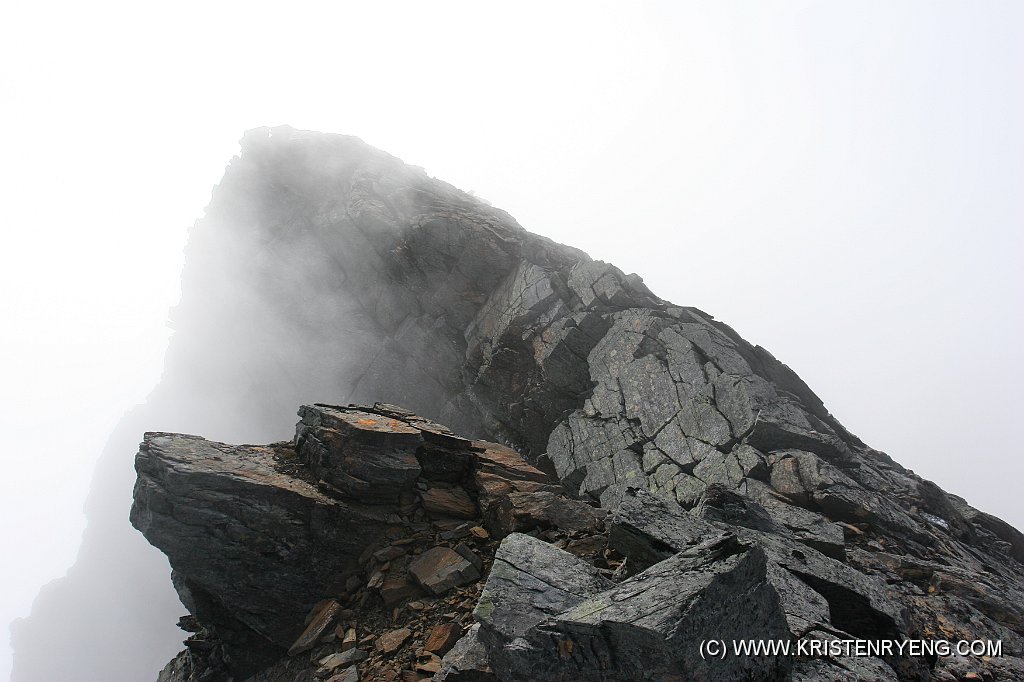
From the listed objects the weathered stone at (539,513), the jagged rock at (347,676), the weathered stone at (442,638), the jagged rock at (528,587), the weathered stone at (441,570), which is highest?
the weathered stone at (539,513)

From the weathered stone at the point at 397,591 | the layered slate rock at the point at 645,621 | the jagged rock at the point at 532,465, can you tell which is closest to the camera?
the layered slate rock at the point at 645,621

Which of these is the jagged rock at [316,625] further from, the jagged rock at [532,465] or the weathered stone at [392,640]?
the weathered stone at [392,640]

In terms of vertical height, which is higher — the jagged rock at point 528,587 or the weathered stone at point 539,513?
the weathered stone at point 539,513

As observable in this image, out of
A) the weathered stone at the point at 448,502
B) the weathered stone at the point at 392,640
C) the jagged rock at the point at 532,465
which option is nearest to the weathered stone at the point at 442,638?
the weathered stone at the point at 392,640

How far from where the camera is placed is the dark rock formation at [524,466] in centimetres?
1153

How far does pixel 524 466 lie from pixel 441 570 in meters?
6.94

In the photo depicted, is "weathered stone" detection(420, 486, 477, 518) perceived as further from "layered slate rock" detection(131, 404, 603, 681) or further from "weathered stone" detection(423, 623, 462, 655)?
"weathered stone" detection(423, 623, 462, 655)

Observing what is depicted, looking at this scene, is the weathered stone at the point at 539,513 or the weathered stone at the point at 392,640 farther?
the weathered stone at the point at 539,513

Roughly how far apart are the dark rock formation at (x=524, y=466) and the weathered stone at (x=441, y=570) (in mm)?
146

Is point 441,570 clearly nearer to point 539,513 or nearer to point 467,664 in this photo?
point 539,513

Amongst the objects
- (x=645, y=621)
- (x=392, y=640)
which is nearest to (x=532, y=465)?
(x=392, y=640)

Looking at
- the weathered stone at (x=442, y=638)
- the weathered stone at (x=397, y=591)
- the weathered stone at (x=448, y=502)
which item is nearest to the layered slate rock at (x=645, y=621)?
the weathered stone at (x=442, y=638)

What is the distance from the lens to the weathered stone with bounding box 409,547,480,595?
15727 millimetres

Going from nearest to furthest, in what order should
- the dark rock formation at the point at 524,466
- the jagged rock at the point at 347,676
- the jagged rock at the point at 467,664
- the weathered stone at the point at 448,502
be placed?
1. the jagged rock at the point at 467,664
2. the dark rock formation at the point at 524,466
3. the jagged rock at the point at 347,676
4. the weathered stone at the point at 448,502
